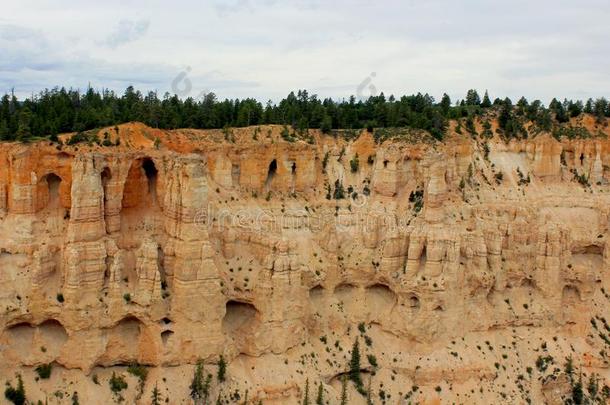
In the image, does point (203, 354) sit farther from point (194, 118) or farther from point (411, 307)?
point (194, 118)

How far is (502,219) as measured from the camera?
62.4 metres

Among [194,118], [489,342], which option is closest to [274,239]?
[194,118]

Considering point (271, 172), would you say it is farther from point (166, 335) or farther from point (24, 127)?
point (24, 127)

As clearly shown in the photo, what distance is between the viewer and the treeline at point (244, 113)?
56.4 meters

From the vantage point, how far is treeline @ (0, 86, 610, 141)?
56375 millimetres

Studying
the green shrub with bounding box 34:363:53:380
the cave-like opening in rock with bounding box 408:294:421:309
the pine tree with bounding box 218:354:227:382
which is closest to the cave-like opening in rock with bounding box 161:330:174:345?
the pine tree with bounding box 218:354:227:382

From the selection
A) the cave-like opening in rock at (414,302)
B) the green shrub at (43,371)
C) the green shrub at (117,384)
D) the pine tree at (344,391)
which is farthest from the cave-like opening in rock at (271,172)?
the green shrub at (43,371)

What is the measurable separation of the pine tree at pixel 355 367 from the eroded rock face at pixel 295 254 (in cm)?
142

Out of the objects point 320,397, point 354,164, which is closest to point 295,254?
point 320,397

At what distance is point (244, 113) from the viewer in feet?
215

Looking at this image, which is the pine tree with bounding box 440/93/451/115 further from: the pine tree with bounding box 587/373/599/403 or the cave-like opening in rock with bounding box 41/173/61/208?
the cave-like opening in rock with bounding box 41/173/61/208

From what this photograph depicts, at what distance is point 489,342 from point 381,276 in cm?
1112

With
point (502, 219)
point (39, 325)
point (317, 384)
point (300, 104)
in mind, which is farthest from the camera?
point (300, 104)

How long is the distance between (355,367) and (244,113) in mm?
27384
